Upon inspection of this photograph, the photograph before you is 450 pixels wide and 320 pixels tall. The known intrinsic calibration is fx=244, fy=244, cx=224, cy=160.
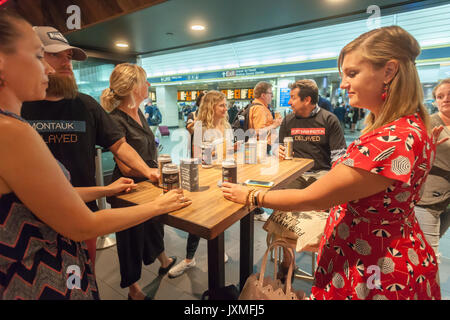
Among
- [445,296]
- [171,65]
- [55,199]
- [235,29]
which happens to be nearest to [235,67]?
[171,65]

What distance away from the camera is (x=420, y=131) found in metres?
0.87

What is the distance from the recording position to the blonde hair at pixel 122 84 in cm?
187

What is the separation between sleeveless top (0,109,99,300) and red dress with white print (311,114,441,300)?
102 centimetres

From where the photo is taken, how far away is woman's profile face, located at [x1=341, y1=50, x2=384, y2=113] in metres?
0.94

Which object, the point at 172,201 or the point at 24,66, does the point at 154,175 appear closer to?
the point at 172,201

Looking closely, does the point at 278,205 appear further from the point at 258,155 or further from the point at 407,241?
the point at 258,155

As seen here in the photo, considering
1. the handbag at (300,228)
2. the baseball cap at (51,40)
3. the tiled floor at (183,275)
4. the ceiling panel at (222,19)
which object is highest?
the ceiling panel at (222,19)

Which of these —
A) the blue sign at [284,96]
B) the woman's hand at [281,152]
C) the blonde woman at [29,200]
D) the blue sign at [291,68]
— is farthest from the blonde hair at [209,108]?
the blue sign at [284,96]

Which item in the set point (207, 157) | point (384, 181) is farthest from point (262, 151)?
point (384, 181)

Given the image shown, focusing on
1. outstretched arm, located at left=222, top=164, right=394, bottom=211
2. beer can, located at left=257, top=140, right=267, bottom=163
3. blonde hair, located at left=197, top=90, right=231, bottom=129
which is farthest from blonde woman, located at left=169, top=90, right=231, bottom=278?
outstretched arm, located at left=222, top=164, right=394, bottom=211

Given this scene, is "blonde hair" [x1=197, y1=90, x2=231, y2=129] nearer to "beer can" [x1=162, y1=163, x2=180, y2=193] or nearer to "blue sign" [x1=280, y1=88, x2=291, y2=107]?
"beer can" [x1=162, y1=163, x2=180, y2=193]

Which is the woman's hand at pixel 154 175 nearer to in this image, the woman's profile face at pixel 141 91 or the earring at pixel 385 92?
the woman's profile face at pixel 141 91

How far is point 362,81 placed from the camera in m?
0.95

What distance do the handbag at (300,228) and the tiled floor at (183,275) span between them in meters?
0.93
